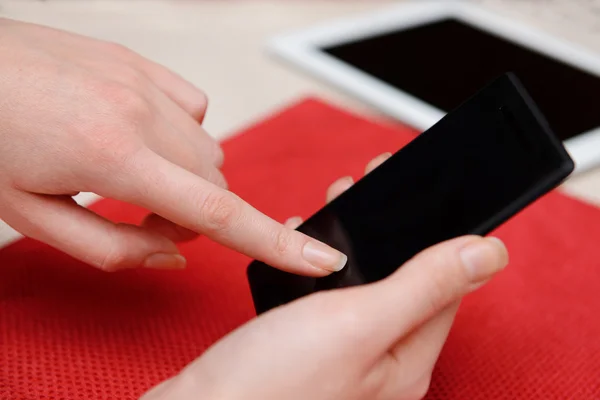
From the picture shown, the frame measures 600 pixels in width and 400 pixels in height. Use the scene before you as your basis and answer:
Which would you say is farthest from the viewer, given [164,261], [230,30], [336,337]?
[230,30]

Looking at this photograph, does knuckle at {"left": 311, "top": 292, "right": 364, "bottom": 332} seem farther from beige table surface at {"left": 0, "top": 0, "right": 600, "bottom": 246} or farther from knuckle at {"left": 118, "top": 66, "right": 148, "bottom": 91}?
beige table surface at {"left": 0, "top": 0, "right": 600, "bottom": 246}

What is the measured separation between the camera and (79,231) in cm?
35

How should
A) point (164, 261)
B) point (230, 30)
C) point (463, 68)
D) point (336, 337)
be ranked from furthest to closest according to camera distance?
1. point (230, 30)
2. point (463, 68)
3. point (164, 261)
4. point (336, 337)

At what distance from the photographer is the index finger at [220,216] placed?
324 mm

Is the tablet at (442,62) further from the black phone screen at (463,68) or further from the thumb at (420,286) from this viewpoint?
the thumb at (420,286)

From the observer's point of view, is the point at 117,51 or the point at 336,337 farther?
the point at 117,51

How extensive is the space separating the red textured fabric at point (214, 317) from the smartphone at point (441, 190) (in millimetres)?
71

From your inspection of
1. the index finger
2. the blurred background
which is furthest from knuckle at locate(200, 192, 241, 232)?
the blurred background

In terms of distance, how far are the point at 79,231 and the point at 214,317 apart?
0.10 m

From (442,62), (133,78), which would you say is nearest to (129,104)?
(133,78)

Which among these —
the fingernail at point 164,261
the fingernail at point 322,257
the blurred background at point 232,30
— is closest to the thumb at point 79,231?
the fingernail at point 164,261

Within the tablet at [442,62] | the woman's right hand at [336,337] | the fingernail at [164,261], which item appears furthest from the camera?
the tablet at [442,62]

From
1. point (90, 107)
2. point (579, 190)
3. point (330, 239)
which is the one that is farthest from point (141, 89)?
point (579, 190)

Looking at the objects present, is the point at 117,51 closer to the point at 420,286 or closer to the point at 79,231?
the point at 79,231
